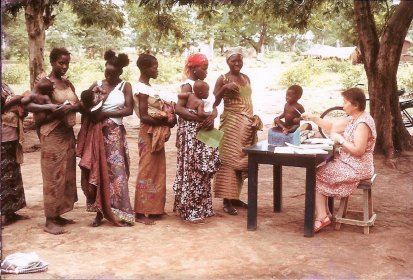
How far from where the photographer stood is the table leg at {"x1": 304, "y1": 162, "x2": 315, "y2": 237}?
483 centimetres

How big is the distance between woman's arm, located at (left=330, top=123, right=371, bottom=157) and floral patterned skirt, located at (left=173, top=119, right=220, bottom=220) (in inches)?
50.4

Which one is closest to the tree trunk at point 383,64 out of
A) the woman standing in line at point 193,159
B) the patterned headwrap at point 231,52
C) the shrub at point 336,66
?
the patterned headwrap at point 231,52

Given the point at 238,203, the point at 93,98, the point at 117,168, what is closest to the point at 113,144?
the point at 117,168

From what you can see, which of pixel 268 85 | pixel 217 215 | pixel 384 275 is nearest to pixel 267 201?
pixel 217 215

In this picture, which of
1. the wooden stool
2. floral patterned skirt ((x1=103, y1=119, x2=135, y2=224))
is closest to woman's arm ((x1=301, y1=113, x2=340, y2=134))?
the wooden stool

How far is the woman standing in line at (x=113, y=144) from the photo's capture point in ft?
16.4

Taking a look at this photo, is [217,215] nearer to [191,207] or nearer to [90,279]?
[191,207]

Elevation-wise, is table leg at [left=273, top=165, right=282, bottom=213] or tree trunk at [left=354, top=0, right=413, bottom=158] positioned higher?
tree trunk at [left=354, top=0, right=413, bottom=158]

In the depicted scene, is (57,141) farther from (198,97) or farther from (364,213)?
(364,213)

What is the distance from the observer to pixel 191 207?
17.5ft

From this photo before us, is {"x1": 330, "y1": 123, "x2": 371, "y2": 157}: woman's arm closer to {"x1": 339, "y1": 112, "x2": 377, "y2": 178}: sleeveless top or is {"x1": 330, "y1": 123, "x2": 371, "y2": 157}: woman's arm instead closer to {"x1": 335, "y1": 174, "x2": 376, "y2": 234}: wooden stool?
{"x1": 339, "y1": 112, "x2": 377, "y2": 178}: sleeveless top

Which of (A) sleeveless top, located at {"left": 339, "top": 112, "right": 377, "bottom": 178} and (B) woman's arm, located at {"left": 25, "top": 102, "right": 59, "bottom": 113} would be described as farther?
(A) sleeveless top, located at {"left": 339, "top": 112, "right": 377, "bottom": 178}

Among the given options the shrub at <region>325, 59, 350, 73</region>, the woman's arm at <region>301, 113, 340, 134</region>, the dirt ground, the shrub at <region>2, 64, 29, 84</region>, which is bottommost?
the dirt ground

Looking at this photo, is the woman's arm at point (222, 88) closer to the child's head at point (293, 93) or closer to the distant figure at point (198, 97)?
the distant figure at point (198, 97)
